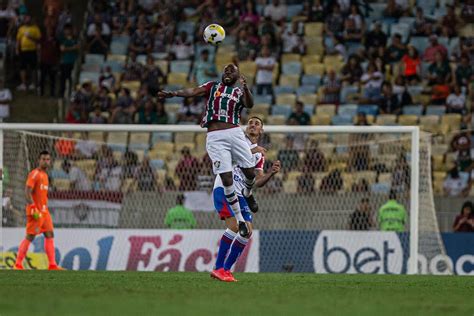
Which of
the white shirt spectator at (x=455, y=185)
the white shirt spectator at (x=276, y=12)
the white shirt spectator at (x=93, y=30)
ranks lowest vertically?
the white shirt spectator at (x=455, y=185)

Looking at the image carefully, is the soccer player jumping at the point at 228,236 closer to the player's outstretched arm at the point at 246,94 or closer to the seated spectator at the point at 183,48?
the player's outstretched arm at the point at 246,94

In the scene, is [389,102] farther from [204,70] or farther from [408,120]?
[204,70]

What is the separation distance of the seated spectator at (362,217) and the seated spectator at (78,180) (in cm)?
477

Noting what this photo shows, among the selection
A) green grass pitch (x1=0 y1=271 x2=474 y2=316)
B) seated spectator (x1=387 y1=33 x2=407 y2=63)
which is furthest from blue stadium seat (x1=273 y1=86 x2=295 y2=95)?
green grass pitch (x1=0 y1=271 x2=474 y2=316)

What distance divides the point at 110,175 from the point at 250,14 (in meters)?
8.69

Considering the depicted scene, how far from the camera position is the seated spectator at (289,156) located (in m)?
22.9

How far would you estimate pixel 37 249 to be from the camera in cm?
2233

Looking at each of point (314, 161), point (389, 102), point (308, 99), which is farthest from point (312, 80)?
point (314, 161)

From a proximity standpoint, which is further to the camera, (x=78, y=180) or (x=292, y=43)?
(x=292, y=43)

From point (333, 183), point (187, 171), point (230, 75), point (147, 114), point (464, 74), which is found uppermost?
point (464, 74)

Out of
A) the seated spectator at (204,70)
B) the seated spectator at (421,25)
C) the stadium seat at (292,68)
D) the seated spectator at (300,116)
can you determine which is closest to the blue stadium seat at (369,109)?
the seated spectator at (300,116)

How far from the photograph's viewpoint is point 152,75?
29047mm

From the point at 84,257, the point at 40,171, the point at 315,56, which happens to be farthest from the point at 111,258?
the point at 315,56

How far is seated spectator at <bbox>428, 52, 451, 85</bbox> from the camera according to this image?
27625 mm
